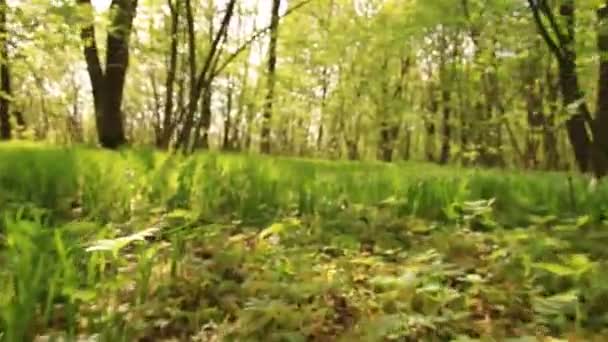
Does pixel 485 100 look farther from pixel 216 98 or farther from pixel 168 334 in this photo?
pixel 168 334

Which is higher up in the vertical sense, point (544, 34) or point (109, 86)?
point (544, 34)

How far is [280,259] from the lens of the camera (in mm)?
2555

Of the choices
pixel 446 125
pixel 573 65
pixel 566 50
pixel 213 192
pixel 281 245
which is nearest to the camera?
pixel 281 245

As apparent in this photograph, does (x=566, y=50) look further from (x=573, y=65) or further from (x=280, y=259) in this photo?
(x=280, y=259)

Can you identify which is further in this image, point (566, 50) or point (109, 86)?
point (109, 86)

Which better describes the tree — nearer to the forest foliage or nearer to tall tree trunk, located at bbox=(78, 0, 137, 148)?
the forest foliage

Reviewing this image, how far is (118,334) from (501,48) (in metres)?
12.5

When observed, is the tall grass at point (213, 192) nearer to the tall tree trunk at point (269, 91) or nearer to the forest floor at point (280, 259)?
the forest floor at point (280, 259)

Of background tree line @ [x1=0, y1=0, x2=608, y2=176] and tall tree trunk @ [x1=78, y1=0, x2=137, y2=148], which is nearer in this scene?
background tree line @ [x1=0, y1=0, x2=608, y2=176]

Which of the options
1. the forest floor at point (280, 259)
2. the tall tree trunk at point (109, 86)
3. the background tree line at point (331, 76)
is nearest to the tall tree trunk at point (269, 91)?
the background tree line at point (331, 76)

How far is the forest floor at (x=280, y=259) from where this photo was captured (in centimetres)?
192

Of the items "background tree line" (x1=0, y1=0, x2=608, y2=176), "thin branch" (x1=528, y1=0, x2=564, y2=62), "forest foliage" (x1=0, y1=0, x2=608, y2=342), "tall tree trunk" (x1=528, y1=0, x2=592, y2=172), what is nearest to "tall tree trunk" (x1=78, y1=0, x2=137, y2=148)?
"background tree line" (x1=0, y1=0, x2=608, y2=176)

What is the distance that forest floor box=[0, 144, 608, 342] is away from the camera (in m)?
1.92

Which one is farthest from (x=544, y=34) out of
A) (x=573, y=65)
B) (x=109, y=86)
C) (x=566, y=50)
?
(x=109, y=86)
